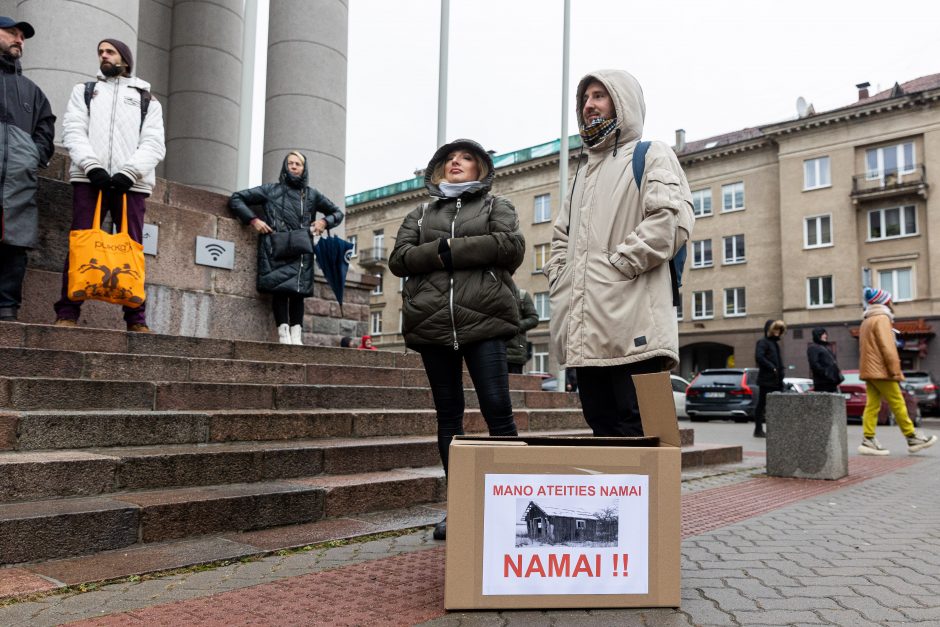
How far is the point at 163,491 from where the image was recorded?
4.28m

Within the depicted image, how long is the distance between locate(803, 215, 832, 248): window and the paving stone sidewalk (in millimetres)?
35817

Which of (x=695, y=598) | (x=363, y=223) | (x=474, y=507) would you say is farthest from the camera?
(x=363, y=223)

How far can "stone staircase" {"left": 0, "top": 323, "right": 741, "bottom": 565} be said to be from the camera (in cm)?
380

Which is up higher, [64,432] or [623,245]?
[623,245]

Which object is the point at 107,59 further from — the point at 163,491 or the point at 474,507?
the point at 474,507

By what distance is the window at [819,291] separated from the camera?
3709 cm

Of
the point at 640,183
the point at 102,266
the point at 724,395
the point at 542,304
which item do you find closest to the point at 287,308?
the point at 102,266

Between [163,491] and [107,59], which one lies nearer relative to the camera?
[163,491]

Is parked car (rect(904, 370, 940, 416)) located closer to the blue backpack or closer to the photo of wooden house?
the blue backpack

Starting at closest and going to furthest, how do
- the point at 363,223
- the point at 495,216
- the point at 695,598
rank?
the point at 695,598 → the point at 495,216 → the point at 363,223

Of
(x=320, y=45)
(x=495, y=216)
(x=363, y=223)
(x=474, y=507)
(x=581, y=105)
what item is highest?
(x=363, y=223)

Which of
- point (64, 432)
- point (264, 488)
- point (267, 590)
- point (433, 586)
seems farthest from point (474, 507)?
point (64, 432)

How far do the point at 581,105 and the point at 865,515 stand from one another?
345 centimetres

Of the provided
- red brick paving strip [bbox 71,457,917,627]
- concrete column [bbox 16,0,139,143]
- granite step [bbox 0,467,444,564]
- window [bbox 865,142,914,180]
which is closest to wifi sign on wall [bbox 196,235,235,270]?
concrete column [bbox 16,0,139,143]
